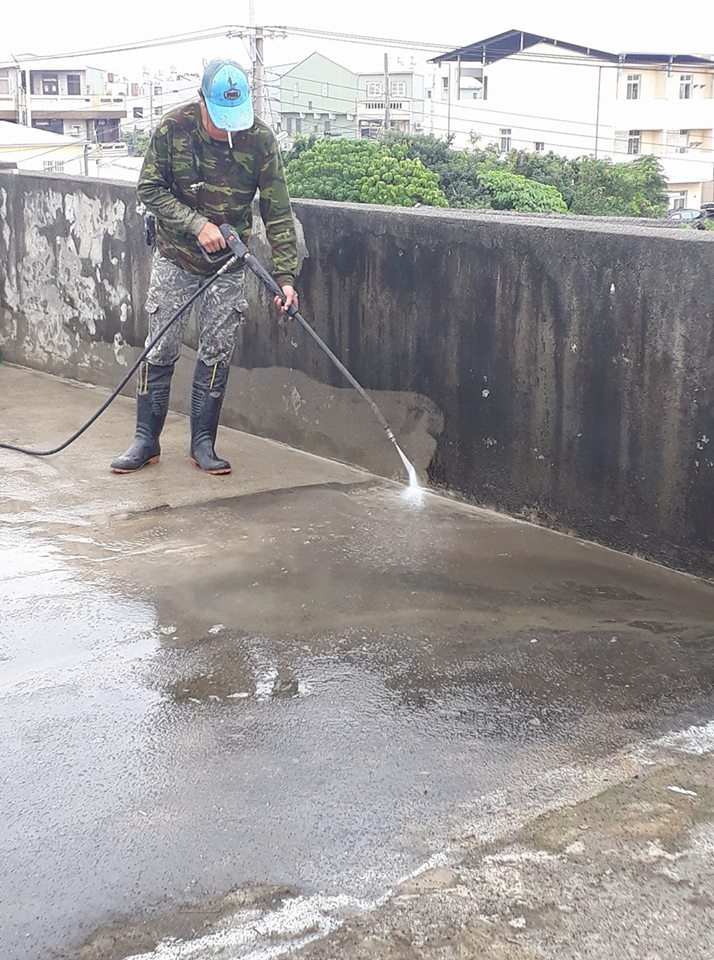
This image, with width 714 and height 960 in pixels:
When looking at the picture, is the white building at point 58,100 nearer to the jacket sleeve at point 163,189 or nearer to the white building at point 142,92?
the white building at point 142,92

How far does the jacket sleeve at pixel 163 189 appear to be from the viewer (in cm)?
459

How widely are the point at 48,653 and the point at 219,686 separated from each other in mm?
554

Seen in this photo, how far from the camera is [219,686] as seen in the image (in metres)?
3.01

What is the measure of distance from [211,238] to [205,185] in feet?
0.98

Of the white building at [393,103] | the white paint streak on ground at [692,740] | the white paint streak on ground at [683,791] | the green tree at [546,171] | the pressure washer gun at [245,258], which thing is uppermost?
the white building at [393,103]

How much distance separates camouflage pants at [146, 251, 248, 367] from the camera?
4844 mm

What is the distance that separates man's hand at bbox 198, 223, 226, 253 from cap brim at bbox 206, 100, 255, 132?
40 cm

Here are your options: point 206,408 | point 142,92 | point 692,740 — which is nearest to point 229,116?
point 206,408

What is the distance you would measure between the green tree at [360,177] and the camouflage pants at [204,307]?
73.7 feet

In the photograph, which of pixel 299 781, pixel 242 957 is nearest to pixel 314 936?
pixel 242 957

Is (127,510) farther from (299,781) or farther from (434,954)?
(434,954)

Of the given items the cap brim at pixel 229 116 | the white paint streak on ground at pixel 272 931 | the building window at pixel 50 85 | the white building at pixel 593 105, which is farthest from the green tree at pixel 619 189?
the building window at pixel 50 85

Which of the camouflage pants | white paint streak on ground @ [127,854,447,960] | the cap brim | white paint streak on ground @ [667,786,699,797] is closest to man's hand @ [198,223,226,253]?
the camouflage pants

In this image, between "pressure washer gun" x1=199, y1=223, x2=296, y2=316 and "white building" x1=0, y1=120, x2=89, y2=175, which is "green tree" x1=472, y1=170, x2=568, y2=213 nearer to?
"white building" x1=0, y1=120, x2=89, y2=175
